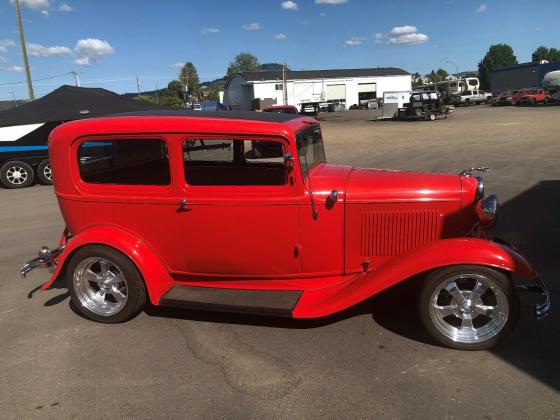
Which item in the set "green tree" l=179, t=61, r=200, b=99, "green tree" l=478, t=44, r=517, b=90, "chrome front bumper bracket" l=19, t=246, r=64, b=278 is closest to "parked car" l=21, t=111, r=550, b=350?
"chrome front bumper bracket" l=19, t=246, r=64, b=278

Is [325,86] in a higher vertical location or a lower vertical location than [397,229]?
higher

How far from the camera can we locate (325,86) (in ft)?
221

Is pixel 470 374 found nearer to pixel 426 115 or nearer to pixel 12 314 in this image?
pixel 12 314

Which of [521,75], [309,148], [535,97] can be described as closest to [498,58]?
[521,75]

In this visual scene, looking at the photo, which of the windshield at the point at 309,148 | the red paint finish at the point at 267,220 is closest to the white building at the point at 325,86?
the windshield at the point at 309,148

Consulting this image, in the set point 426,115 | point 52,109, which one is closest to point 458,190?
point 52,109

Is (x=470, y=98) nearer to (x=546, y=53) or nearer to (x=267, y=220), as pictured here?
(x=267, y=220)

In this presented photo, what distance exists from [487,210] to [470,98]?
54611 mm

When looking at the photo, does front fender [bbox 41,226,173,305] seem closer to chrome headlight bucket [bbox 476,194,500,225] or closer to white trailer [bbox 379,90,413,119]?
chrome headlight bucket [bbox 476,194,500,225]

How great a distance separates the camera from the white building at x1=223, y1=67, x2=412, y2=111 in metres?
67.0

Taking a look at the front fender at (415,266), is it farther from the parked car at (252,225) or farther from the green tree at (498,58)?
the green tree at (498,58)

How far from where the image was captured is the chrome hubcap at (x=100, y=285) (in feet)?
13.2

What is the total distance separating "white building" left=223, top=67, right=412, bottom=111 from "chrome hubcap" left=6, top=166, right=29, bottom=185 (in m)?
54.2

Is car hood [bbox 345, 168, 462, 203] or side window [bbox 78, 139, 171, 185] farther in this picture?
side window [bbox 78, 139, 171, 185]
